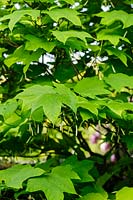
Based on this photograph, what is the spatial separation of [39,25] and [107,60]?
1.04ft

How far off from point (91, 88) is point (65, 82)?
274 millimetres

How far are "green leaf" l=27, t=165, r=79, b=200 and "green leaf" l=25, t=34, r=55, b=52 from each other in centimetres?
40

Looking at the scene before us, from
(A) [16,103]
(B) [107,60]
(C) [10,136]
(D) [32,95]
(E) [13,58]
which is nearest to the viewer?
(D) [32,95]

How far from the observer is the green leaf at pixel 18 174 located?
125 cm

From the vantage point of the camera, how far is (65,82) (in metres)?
1.68

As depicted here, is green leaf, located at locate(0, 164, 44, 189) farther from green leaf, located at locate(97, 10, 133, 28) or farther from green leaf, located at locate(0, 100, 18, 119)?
green leaf, located at locate(97, 10, 133, 28)

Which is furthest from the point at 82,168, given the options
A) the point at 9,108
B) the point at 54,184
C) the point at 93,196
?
the point at 9,108

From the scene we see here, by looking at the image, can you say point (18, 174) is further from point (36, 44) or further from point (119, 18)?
point (119, 18)

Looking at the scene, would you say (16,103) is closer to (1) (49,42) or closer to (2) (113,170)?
(1) (49,42)

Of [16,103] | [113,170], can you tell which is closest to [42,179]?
[16,103]

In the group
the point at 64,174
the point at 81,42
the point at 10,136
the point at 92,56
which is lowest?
the point at 10,136

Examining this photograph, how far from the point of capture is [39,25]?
60.3 inches

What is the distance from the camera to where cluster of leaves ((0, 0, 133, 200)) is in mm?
1262

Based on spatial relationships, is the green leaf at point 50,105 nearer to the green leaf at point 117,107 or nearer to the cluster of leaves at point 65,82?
the cluster of leaves at point 65,82
